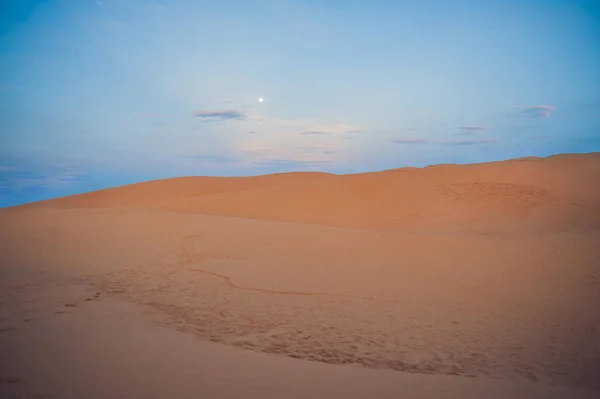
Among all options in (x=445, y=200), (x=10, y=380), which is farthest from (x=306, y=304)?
(x=445, y=200)

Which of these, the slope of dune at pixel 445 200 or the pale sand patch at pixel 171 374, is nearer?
the pale sand patch at pixel 171 374

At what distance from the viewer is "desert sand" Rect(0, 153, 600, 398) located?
4.34 metres

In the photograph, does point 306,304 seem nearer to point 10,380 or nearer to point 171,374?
point 171,374

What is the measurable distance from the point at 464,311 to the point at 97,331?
6.29m

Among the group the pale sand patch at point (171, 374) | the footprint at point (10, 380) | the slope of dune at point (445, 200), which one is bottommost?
the pale sand patch at point (171, 374)

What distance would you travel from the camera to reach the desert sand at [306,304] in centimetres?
434

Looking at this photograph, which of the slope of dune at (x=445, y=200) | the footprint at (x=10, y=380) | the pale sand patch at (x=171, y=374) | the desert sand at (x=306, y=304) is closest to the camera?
the footprint at (x=10, y=380)

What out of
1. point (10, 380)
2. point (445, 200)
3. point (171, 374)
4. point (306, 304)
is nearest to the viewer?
point (10, 380)

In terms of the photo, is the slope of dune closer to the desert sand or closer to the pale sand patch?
the desert sand

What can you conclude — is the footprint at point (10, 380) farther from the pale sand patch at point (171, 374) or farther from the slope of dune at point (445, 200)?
the slope of dune at point (445, 200)

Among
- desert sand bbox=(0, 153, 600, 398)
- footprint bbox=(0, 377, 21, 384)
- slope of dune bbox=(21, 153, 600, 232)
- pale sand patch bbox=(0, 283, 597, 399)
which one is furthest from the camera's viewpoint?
slope of dune bbox=(21, 153, 600, 232)

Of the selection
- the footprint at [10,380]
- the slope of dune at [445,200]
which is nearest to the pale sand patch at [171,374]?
the footprint at [10,380]

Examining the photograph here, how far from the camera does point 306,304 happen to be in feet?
24.8

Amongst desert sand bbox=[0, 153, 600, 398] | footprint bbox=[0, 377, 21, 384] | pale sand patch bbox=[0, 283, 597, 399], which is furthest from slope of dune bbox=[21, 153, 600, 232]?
footprint bbox=[0, 377, 21, 384]
